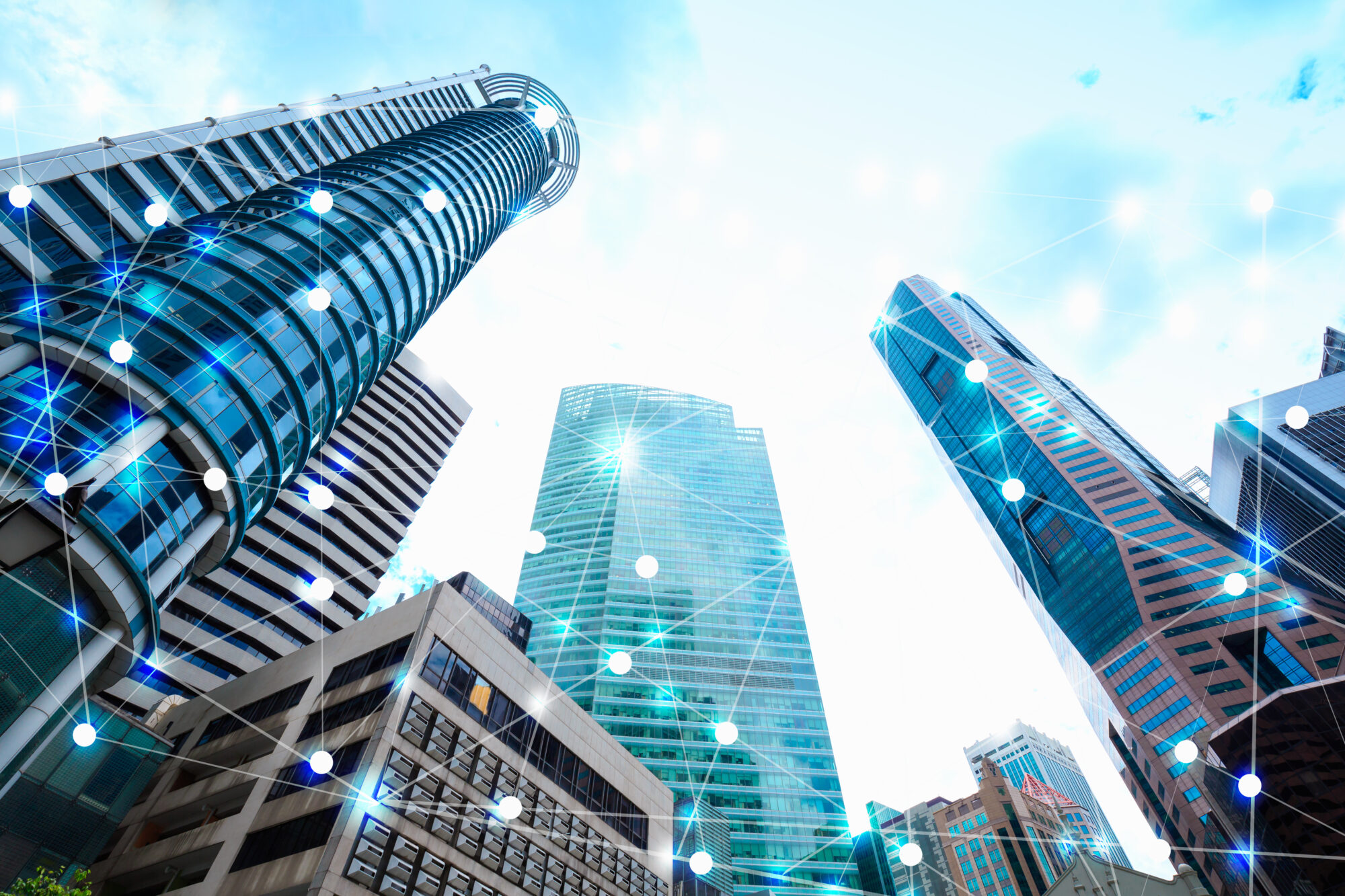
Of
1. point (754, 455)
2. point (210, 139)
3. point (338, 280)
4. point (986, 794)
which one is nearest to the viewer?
point (338, 280)

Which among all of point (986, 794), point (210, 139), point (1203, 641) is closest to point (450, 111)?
point (210, 139)

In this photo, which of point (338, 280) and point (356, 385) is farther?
point (356, 385)

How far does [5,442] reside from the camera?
1734 centimetres

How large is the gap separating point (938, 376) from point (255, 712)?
13063 cm

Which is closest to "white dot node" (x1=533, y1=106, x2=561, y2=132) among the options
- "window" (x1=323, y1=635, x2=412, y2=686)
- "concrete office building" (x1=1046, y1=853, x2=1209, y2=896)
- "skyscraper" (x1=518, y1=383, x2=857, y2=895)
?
"window" (x1=323, y1=635, x2=412, y2=686)

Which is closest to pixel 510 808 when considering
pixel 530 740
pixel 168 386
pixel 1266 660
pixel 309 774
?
pixel 530 740

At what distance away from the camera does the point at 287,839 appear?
1991cm

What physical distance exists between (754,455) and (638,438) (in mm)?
22518

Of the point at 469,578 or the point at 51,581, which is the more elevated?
Answer: the point at 469,578

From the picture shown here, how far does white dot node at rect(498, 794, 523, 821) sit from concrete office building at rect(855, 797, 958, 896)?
271 ft

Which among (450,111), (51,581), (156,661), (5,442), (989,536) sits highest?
(450,111)

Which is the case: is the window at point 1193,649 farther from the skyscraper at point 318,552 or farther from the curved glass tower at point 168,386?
the curved glass tower at point 168,386

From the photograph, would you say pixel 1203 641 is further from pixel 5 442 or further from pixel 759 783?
pixel 5 442

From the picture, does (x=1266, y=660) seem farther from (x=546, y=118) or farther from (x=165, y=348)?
(x=165, y=348)
